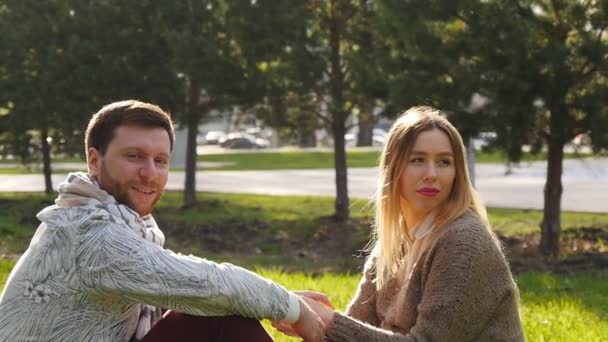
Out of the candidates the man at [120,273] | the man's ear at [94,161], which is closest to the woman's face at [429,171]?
the man at [120,273]

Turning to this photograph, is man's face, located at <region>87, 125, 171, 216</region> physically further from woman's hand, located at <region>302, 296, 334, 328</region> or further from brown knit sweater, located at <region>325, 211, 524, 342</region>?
brown knit sweater, located at <region>325, 211, 524, 342</region>

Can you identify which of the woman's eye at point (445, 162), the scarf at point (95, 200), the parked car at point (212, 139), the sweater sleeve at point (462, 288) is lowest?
the parked car at point (212, 139)

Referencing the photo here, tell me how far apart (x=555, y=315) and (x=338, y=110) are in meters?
7.39

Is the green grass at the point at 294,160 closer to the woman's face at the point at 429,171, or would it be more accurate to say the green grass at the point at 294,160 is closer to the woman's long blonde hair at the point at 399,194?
the woman's long blonde hair at the point at 399,194

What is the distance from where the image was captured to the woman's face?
11.0 feet

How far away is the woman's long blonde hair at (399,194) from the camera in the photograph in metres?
3.36

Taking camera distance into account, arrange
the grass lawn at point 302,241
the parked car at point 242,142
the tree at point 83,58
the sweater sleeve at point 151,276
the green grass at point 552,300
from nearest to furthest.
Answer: the sweater sleeve at point 151,276
the green grass at point 552,300
the grass lawn at point 302,241
the tree at point 83,58
the parked car at point 242,142

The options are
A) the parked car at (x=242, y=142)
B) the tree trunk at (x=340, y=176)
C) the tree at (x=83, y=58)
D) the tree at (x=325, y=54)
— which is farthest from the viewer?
the parked car at (x=242, y=142)

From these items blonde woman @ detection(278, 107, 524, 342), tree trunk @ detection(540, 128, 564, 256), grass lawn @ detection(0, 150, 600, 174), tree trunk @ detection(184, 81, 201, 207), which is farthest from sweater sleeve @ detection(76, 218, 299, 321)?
grass lawn @ detection(0, 150, 600, 174)

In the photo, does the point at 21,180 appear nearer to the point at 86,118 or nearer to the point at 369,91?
the point at 86,118

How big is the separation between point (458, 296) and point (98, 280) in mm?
1138

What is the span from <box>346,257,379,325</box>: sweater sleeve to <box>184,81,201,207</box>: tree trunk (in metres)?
11.0

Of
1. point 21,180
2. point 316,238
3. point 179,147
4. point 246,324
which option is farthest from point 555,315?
point 179,147

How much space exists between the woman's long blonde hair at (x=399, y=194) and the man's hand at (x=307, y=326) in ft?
1.40
